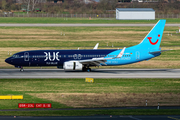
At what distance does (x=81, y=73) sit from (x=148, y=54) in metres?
12.7

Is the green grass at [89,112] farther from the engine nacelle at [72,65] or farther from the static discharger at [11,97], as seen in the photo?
the engine nacelle at [72,65]

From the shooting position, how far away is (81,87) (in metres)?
41.8

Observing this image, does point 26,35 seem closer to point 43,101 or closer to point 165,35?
point 165,35

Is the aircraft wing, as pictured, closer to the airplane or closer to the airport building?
the airplane

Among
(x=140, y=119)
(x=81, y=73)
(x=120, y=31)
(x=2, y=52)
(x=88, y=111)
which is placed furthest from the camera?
(x=120, y=31)

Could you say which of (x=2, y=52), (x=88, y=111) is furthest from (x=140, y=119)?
(x=2, y=52)

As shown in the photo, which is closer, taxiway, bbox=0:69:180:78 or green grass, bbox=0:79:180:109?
green grass, bbox=0:79:180:109

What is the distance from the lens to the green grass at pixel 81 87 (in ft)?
127

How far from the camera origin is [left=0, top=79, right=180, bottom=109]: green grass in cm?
3884

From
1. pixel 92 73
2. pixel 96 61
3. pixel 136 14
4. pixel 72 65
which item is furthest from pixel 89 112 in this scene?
pixel 136 14

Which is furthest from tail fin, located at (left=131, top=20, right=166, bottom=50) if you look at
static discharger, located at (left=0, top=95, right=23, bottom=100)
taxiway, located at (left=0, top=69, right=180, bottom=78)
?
static discharger, located at (left=0, top=95, right=23, bottom=100)

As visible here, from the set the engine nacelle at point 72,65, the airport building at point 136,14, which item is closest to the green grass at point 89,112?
the engine nacelle at point 72,65

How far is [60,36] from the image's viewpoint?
103750 millimetres

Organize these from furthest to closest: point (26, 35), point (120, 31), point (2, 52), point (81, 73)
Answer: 1. point (120, 31)
2. point (26, 35)
3. point (2, 52)
4. point (81, 73)
